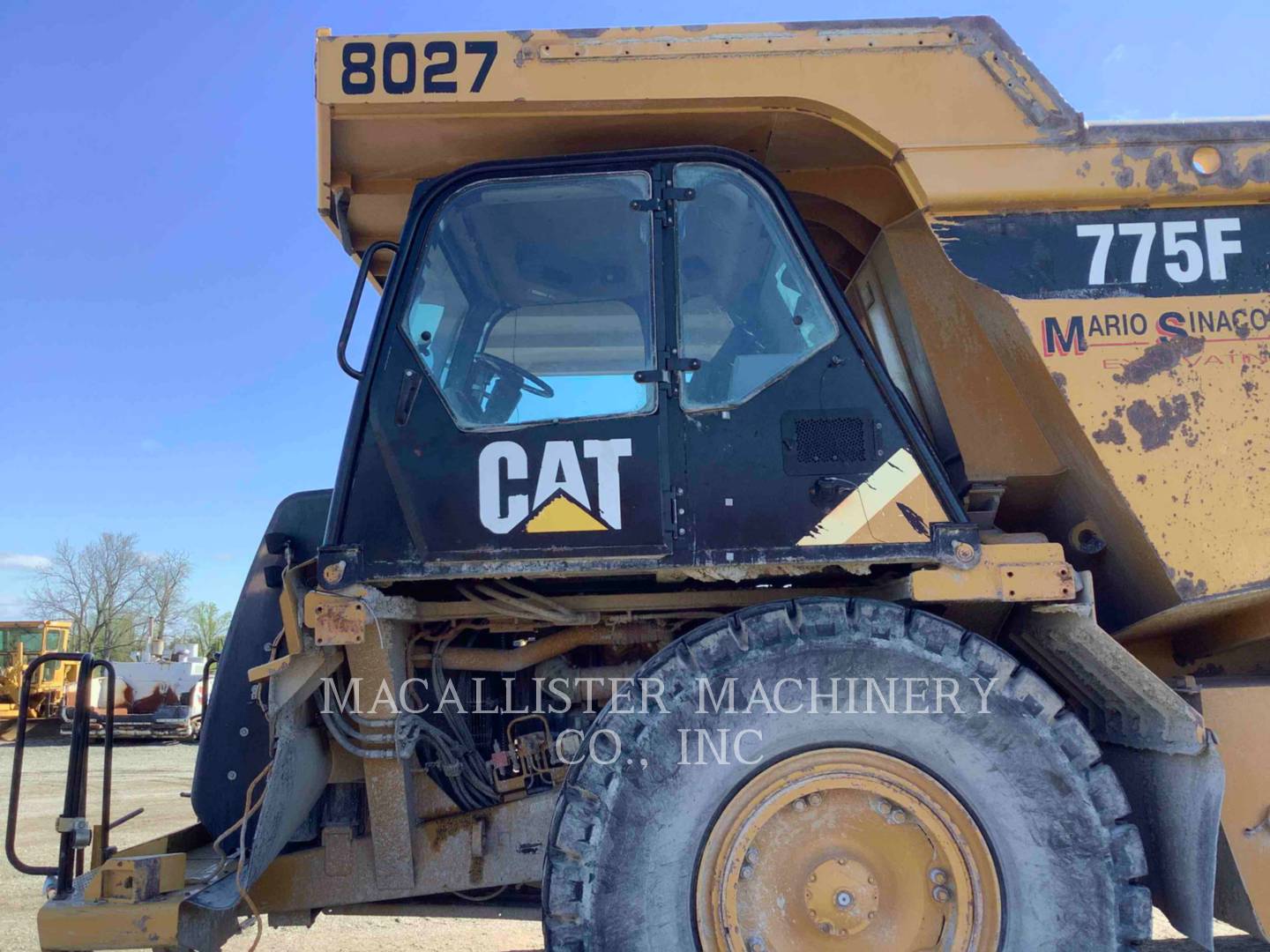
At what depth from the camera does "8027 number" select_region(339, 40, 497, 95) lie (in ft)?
9.40

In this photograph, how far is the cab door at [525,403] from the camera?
9.16ft

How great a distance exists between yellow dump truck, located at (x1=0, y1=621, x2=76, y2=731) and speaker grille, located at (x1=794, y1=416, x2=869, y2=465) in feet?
75.2

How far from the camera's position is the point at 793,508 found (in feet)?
9.09

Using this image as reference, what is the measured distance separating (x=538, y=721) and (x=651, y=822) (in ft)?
3.46

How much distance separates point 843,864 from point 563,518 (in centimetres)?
133

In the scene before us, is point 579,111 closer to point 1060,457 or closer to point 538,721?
point 1060,457

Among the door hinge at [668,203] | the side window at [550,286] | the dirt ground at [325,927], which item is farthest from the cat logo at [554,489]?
the dirt ground at [325,927]

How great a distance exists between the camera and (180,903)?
2.76m

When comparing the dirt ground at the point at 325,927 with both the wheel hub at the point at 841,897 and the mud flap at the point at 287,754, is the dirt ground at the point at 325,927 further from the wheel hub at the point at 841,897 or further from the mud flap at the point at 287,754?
the wheel hub at the point at 841,897

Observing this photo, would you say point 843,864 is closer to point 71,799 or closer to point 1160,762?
point 1160,762

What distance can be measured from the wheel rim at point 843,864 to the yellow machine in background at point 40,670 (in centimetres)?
2261

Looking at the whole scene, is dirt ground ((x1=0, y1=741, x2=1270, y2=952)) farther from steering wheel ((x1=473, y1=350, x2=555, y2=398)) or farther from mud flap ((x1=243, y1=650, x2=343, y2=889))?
steering wheel ((x1=473, y1=350, x2=555, y2=398))

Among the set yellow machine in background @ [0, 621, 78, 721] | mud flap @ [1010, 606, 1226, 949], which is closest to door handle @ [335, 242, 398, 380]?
mud flap @ [1010, 606, 1226, 949]

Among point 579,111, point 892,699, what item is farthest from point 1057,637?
point 579,111
